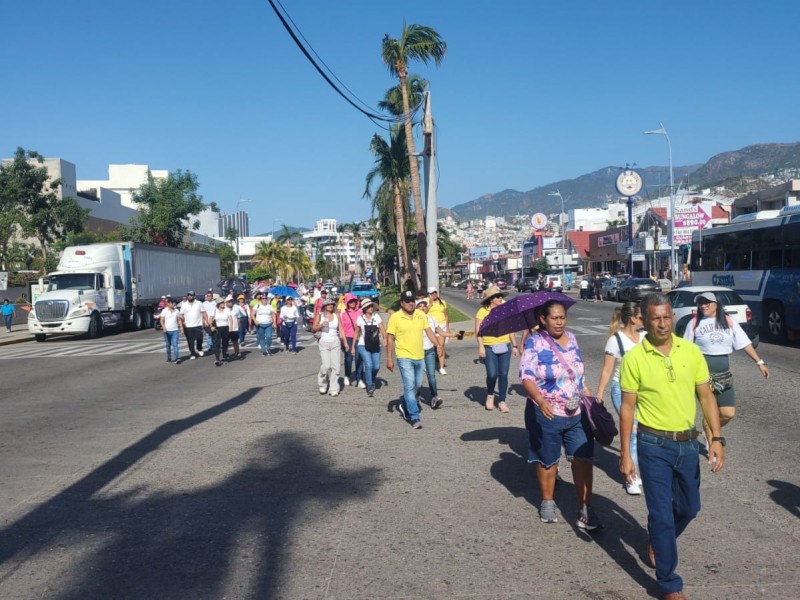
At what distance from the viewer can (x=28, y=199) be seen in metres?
50.2

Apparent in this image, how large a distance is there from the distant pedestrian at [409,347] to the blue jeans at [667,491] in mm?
5279

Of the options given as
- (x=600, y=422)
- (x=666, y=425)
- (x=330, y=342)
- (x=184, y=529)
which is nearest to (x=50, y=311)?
(x=330, y=342)

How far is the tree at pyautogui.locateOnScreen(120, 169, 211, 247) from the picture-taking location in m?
55.9

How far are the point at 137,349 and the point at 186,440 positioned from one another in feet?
52.2

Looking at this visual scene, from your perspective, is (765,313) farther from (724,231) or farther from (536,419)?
(536,419)

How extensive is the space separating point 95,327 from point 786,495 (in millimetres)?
28419

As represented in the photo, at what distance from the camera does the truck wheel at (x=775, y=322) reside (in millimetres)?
19234

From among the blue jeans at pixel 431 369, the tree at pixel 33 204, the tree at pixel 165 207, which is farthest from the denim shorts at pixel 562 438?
the tree at pixel 165 207

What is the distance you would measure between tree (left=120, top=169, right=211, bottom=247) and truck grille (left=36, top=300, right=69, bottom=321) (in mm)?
27155

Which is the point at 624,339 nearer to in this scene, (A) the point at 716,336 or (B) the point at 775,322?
(A) the point at 716,336

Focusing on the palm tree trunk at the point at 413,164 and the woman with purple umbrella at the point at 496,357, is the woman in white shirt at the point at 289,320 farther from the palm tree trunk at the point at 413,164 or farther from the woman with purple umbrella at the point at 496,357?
the palm tree trunk at the point at 413,164

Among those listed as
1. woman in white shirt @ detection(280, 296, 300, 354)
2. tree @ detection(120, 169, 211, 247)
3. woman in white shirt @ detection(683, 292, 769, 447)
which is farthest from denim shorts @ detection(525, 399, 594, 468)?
tree @ detection(120, 169, 211, 247)

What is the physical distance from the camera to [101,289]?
30.9 m

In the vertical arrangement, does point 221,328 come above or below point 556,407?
below
